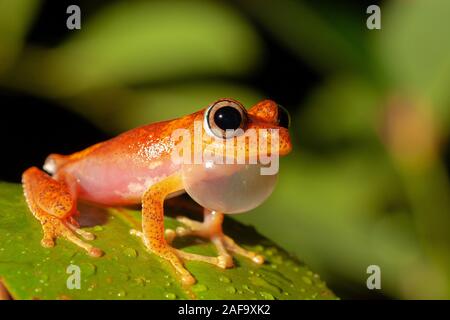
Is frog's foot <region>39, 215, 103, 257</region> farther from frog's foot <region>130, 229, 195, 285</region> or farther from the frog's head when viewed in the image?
the frog's head

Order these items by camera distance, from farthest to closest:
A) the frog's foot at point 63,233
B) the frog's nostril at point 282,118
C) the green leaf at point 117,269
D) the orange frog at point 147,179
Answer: the frog's nostril at point 282,118
the orange frog at point 147,179
the frog's foot at point 63,233
the green leaf at point 117,269

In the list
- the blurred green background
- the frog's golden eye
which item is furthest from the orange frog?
the blurred green background

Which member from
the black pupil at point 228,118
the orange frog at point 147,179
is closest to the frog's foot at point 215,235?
the orange frog at point 147,179

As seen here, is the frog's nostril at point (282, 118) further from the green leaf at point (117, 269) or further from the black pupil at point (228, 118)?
the green leaf at point (117, 269)

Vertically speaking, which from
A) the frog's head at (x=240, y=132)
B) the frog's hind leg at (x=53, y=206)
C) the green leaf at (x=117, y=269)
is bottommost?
the green leaf at (x=117, y=269)

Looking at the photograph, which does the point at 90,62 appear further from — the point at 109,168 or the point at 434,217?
the point at 434,217
